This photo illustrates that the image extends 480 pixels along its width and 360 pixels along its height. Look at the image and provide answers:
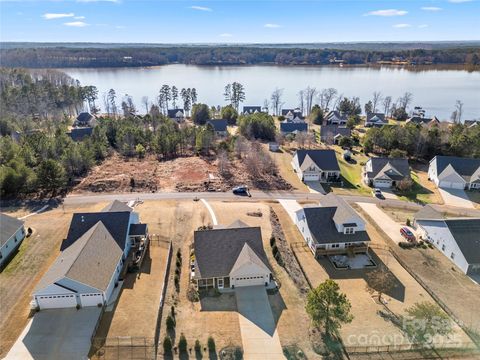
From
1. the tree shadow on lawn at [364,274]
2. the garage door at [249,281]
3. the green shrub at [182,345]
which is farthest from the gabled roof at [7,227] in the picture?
the tree shadow on lawn at [364,274]

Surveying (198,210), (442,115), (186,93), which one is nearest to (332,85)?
(442,115)

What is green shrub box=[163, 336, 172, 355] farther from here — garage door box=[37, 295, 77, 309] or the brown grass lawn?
the brown grass lawn

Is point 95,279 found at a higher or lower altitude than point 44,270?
higher

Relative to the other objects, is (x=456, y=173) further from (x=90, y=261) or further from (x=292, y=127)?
(x=90, y=261)

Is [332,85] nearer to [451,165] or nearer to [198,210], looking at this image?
[451,165]

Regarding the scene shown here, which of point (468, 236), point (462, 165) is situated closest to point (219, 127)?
point (462, 165)

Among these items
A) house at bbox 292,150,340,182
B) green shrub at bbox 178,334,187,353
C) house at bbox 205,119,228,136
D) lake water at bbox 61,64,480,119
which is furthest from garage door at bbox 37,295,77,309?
lake water at bbox 61,64,480,119

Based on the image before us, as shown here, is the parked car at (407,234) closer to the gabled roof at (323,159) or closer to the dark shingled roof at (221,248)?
the dark shingled roof at (221,248)
